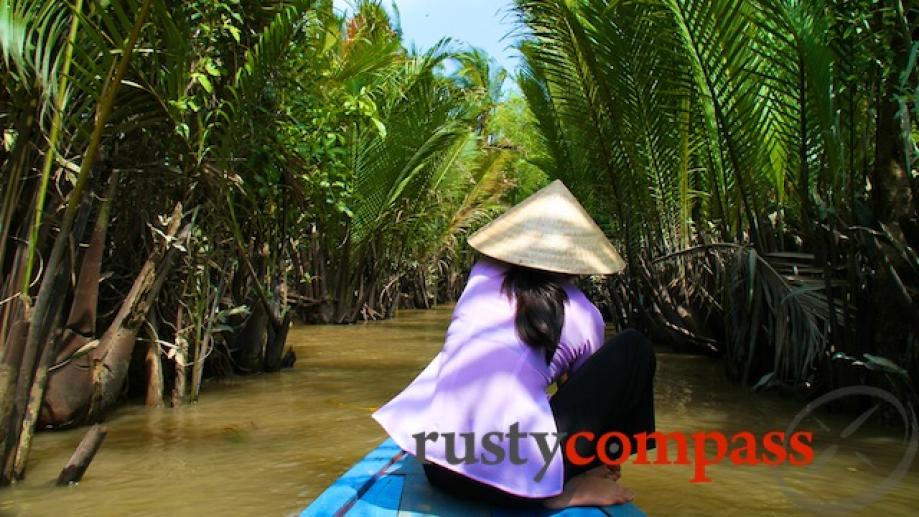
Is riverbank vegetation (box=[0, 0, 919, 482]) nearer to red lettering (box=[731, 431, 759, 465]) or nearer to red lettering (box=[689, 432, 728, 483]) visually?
red lettering (box=[731, 431, 759, 465])

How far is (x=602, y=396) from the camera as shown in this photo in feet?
6.57

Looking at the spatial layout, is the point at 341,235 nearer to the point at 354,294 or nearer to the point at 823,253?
the point at 354,294

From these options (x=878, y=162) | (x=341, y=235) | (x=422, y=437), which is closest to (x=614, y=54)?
(x=878, y=162)

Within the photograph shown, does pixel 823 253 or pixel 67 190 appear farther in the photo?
pixel 823 253

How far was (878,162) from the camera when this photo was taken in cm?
369

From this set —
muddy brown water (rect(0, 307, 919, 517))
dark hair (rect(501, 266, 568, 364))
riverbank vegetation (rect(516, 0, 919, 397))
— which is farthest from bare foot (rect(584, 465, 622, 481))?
riverbank vegetation (rect(516, 0, 919, 397))

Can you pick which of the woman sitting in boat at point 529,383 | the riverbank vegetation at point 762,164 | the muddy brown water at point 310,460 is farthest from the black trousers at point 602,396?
the riverbank vegetation at point 762,164

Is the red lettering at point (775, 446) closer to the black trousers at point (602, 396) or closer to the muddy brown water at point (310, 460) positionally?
the muddy brown water at point (310, 460)

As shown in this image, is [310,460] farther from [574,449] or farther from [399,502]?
[574,449]

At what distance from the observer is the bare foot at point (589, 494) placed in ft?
6.30

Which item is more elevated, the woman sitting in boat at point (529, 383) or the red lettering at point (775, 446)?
the woman sitting in boat at point (529, 383)

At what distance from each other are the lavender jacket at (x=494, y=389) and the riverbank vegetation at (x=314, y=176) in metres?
1.38

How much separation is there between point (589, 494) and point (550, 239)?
2.16 ft

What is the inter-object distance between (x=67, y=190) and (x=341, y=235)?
741cm
